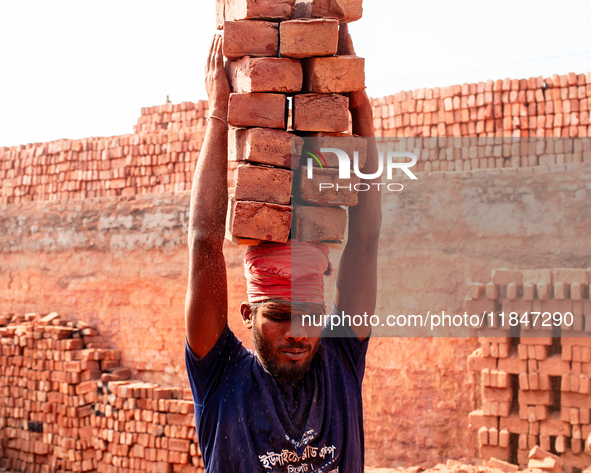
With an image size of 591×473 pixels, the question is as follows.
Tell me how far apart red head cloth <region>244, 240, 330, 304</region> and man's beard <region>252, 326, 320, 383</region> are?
197mm

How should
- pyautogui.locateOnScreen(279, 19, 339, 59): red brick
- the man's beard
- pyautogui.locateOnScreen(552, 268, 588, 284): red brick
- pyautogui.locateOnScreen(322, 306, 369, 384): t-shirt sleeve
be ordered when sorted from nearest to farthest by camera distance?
1. the man's beard
2. pyautogui.locateOnScreen(279, 19, 339, 59): red brick
3. pyautogui.locateOnScreen(322, 306, 369, 384): t-shirt sleeve
4. pyautogui.locateOnScreen(552, 268, 588, 284): red brick

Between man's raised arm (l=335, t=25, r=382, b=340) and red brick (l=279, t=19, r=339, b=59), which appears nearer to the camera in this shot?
red brick (l=279, t=19, r=339, b=59)

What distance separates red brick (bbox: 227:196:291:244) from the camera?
262 cm

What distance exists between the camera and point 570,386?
6.25m

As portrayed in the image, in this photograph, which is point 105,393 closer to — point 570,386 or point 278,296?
point 570,386

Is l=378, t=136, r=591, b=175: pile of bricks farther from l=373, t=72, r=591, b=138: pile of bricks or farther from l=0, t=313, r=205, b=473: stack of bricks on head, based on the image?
l=0, t=313, r=205, b=473: stack of bricks on head

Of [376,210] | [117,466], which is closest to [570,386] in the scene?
[376,210]

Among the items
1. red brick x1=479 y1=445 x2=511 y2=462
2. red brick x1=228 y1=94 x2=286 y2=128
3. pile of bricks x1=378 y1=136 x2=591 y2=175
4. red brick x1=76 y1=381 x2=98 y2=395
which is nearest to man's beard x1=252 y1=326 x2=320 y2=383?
red brick x1=228 y1=94 x2=286 y2=128

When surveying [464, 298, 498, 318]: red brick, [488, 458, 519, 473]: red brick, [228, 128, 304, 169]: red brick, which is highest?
[228, 128, 304, 169]: red brick

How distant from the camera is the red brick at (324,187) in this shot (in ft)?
9.14

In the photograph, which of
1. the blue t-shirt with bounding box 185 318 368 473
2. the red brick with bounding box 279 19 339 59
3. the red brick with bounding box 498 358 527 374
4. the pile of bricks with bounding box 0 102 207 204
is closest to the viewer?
the blue t-shirt with bounding box 185 318 368 473

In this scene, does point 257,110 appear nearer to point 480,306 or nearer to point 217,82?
point 217,82

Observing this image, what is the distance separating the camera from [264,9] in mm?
2818

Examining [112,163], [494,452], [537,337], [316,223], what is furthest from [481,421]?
[112,163]
